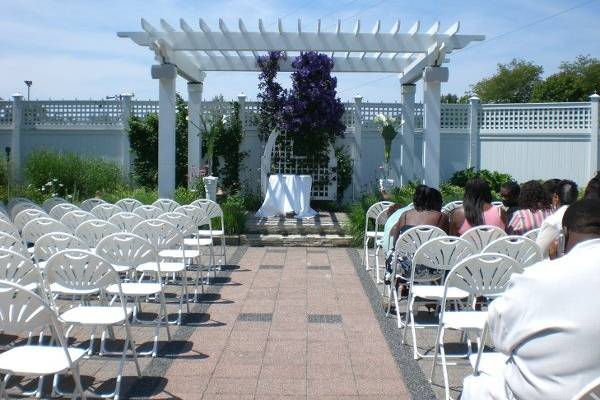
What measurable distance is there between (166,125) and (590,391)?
10356 millimetres

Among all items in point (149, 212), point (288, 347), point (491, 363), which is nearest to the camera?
point (491, 363)

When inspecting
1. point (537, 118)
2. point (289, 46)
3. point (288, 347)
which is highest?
point (289, 46)

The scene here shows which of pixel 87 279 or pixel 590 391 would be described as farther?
pixel 87 279

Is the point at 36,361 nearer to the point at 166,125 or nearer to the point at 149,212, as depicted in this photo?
the point at 149,212

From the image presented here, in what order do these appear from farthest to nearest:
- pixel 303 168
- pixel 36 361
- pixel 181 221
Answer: pixel 303 168
pixel 181 221
pixel 36 361

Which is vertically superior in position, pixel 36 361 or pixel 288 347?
pixel 36 361

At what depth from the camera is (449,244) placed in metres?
5.24

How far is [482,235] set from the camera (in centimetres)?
570

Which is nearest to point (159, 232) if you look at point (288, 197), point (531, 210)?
point (531, 210)

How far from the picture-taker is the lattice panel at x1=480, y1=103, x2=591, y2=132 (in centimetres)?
1681

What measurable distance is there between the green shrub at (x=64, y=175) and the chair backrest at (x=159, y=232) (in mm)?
7743

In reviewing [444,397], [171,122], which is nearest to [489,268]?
[444,397]

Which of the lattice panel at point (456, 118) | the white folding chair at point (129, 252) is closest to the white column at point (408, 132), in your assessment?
the lattice panel at point (456, 118)

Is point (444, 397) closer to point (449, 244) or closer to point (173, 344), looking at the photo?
point (449, 244)
